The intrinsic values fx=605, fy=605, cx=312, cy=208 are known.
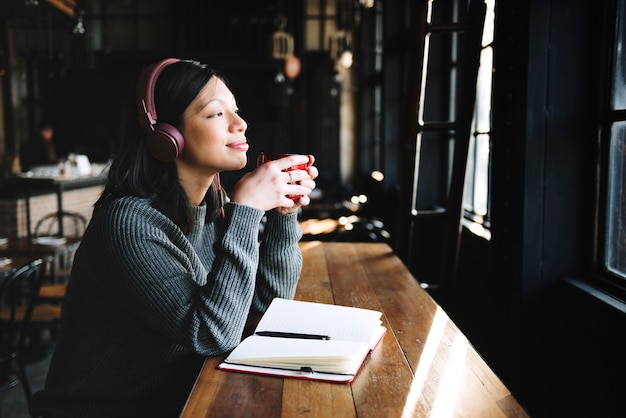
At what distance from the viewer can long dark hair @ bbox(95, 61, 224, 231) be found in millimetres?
1382

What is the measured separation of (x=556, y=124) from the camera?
6.39ft

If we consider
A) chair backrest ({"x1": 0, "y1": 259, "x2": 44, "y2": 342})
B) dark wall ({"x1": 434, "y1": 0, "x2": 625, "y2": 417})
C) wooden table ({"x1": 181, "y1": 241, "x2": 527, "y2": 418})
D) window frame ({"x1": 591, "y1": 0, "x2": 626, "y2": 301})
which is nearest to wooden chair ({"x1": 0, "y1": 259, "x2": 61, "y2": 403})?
chair backrest ({"x1": 0, "y1": 259, "x2": 44, "y2": 342})

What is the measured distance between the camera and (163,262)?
124cm

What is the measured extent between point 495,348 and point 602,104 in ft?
3.51

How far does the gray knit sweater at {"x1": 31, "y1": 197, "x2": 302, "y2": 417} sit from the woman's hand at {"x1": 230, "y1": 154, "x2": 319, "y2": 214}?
0.11 feet

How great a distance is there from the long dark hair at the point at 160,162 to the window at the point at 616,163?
47.6 inches

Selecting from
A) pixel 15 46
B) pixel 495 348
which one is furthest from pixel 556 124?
pixel 15 46

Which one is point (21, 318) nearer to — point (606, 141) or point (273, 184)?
point (273, 184)

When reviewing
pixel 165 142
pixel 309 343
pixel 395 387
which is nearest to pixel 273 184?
pixel 165 142

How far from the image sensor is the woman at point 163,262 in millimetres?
1230

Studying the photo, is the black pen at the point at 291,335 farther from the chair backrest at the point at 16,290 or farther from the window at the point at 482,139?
the window at the point at 482,139

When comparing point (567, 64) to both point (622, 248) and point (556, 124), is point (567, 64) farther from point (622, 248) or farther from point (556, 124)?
point (622, 248)

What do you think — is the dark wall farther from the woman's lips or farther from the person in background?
the person in background

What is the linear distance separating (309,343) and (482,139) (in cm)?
226
